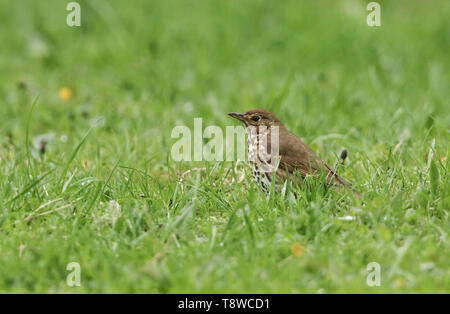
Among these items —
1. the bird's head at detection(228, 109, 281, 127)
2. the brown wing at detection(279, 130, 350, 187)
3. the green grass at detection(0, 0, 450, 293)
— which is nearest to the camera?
the green grass at detection(0, 0, 450, 293)

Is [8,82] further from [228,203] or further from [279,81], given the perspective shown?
[228,203]

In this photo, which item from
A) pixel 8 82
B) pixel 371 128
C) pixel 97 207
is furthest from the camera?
pixel 8 82

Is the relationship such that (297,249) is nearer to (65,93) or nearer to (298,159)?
(298,159)

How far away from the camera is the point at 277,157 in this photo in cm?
493

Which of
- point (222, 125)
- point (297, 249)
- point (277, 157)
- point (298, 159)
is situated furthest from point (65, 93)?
point (297, 249)

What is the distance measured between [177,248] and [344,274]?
35.8 inches

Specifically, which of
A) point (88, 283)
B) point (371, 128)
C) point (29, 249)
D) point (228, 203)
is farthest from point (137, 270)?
point (371, 128)

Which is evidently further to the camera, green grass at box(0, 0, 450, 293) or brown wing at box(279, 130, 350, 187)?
brown wing at box(279, 130, 350, 187)

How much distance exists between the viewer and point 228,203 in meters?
4.43

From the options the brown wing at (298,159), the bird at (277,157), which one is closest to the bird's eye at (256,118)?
the bird at (277,157)

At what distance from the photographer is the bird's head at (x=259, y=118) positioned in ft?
17.6

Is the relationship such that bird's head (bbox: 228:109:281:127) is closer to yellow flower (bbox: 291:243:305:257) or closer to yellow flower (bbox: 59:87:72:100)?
yellow flower (bbox: 291:243:305:257)

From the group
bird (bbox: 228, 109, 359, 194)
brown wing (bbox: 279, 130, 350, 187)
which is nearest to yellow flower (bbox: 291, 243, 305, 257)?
bird (bbox: 228, 109, 359, 194)

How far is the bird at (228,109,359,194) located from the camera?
4617 mm
